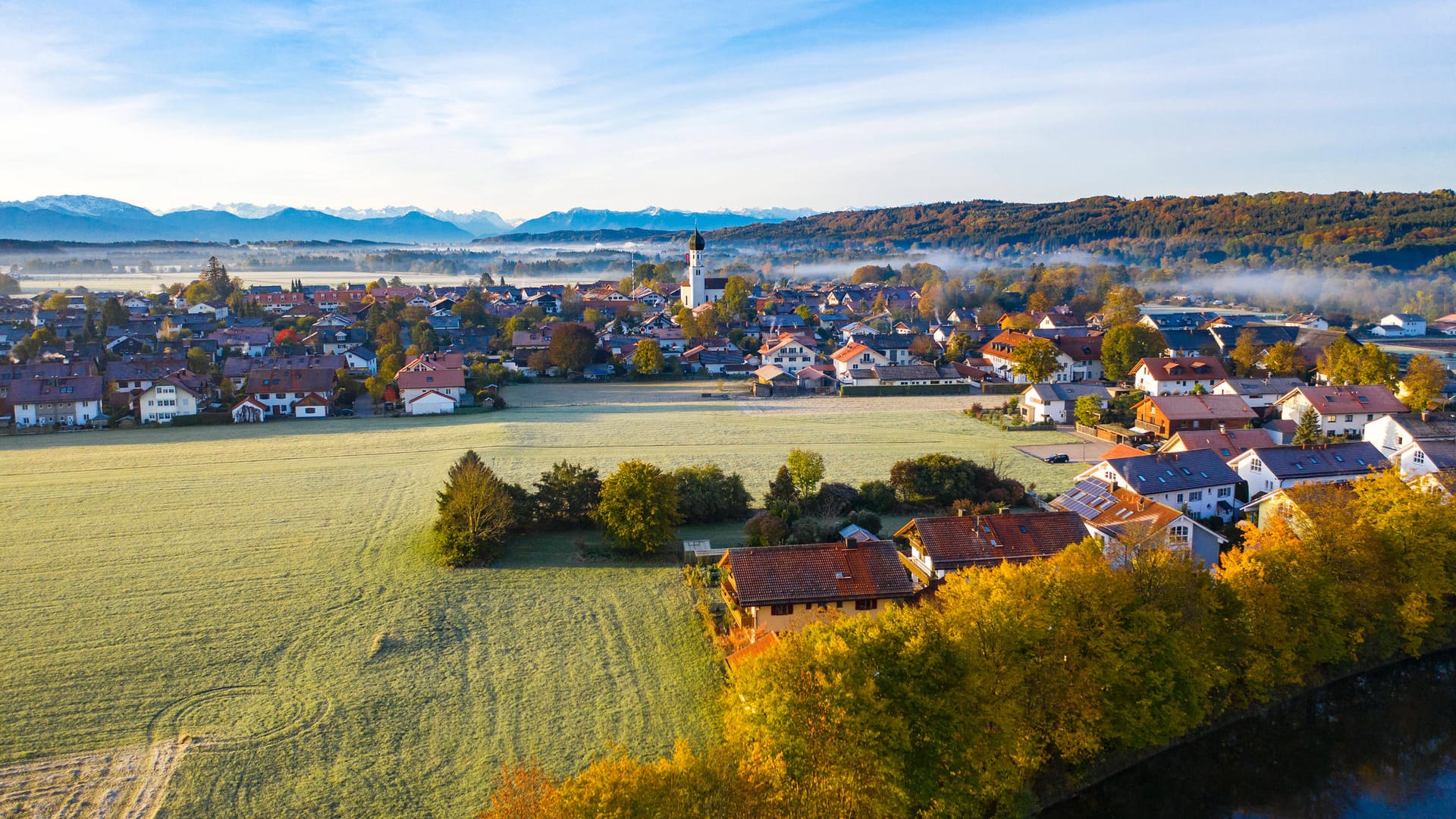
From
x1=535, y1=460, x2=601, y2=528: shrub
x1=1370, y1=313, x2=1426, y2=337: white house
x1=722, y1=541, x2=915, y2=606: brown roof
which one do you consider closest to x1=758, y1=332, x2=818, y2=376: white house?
x1=535, y1=460, x2=601, y2=528: shrub

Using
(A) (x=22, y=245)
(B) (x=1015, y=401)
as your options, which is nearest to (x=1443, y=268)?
(B) (x=1015, y=401)

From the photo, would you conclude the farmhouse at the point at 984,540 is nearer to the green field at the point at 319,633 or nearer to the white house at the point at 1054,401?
the green field at the point at 319,633

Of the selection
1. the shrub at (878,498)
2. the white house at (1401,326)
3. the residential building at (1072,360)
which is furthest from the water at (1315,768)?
the white house at (1401,326)

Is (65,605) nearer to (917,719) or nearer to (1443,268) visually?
(917,719)

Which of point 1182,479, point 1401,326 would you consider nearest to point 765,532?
point 1182,479

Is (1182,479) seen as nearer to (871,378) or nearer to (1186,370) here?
(1186,370)

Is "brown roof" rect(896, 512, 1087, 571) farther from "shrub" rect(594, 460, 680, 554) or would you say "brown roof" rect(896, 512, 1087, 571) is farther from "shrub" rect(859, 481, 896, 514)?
"shrub" rect(594, 460, 680, 554)
